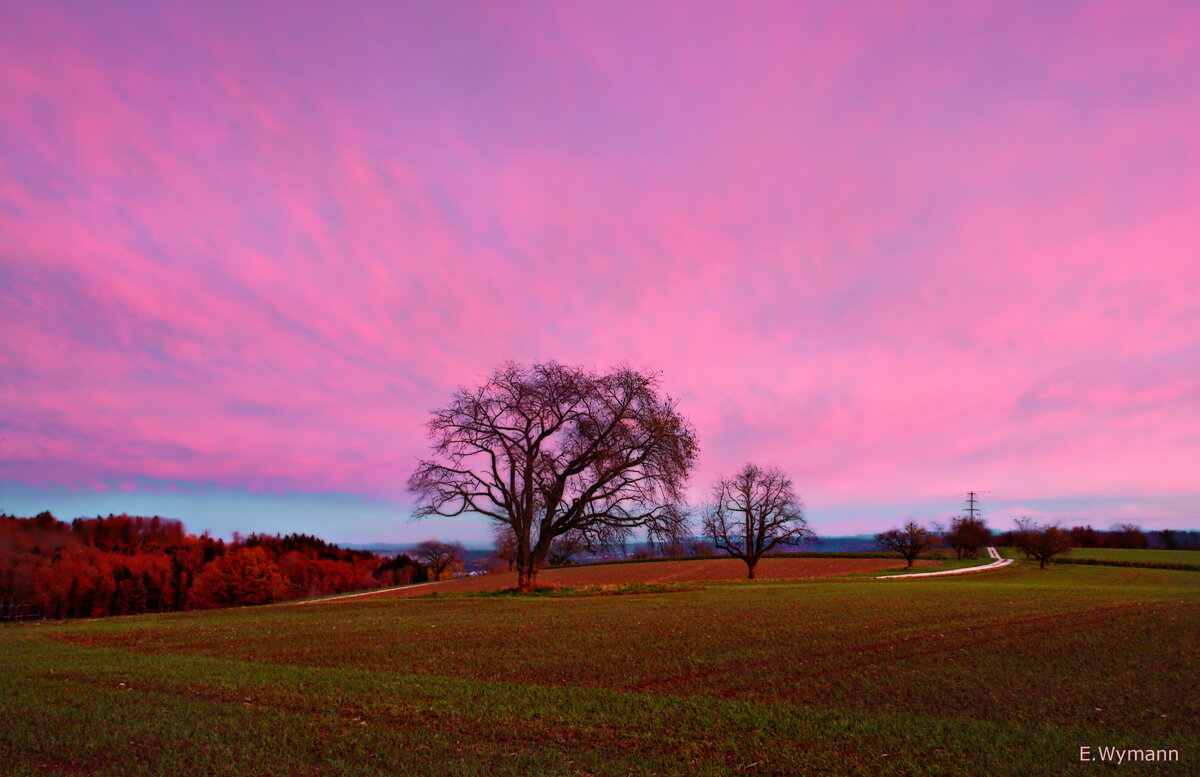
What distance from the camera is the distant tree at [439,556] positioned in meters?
99.9

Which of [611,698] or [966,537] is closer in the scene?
[611,698]

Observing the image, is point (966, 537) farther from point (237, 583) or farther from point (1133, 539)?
point (237, 583)

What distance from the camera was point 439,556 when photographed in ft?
329

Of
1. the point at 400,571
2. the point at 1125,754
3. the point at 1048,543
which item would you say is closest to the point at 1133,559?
the point at 1048,543

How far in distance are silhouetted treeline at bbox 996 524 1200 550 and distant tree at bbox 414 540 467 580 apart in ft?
268

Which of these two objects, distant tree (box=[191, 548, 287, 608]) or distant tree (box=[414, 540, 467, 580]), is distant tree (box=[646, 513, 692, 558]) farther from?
distant tree (box=[414, 540, 467, 580])

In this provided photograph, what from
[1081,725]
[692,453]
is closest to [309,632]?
[1081,725]

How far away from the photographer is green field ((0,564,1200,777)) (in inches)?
266

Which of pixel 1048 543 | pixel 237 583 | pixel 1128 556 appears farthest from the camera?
pixel 237 583

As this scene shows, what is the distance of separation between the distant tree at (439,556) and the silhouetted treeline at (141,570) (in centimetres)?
1448

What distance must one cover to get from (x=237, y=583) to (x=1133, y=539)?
125 m

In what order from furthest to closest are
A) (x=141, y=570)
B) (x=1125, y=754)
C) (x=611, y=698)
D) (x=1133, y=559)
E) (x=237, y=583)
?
(x=141, y=570), (x=237, y=583), (x=1133, y=559), (x=611, y=698), (x=1125, y=754)

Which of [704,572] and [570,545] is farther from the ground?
[570,545]

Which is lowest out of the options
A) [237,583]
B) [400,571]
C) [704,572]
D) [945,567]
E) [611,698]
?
[400,571]
